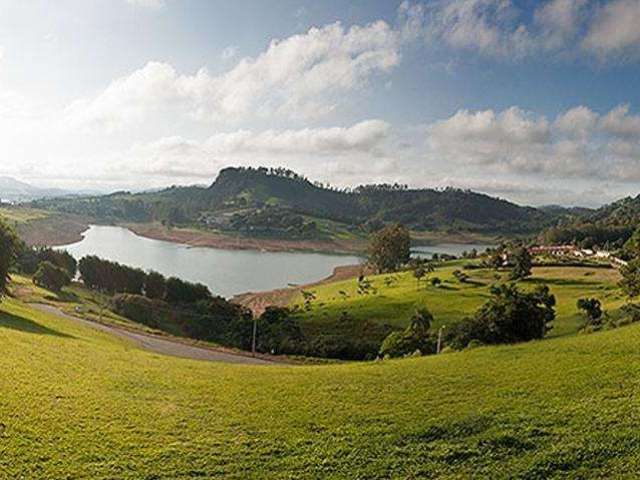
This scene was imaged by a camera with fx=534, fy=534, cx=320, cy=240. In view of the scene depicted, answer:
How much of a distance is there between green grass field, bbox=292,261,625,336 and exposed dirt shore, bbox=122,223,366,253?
84829 mm

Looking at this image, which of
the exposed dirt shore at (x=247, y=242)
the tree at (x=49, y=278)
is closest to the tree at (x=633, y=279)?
the tree at (x=49, y=278)

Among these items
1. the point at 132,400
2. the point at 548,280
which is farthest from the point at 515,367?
the point at 548,280

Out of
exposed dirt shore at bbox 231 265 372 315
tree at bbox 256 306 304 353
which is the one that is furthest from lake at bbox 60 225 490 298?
tree at bbox 256 306 304 353

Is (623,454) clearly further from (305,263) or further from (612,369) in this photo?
(305,263)

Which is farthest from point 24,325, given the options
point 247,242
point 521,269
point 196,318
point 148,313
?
point 247,242

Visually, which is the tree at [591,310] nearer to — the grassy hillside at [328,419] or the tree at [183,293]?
the grassy hillside at [328,419]

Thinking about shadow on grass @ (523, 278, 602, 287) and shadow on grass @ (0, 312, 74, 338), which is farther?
shadow on grass @ (523, 278, 602, 287)

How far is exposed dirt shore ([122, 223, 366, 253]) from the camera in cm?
17038

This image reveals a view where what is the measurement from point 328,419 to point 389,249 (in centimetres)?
9910

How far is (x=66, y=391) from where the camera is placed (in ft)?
52.2

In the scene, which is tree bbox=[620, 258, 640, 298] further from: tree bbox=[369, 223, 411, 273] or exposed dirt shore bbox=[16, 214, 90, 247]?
exposed dirt shore bbox=[16, 214, 90, 247]

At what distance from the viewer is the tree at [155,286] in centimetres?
7460

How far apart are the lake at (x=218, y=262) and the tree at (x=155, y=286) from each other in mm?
16544

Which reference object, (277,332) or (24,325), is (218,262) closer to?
(277,332)
